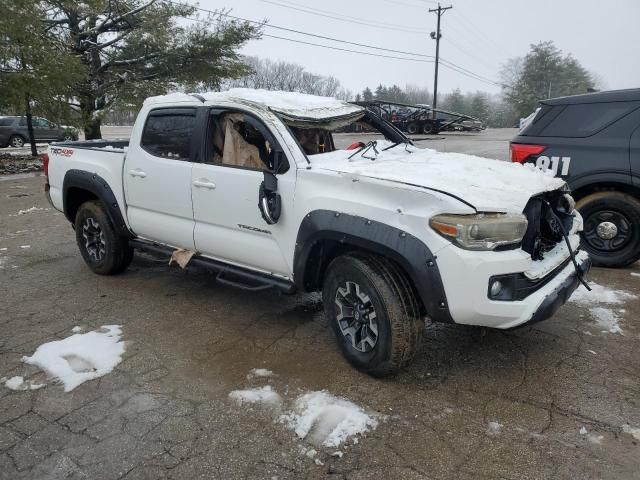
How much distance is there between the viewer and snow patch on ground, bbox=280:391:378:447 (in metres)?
2.67

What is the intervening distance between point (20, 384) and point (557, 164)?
209 inches

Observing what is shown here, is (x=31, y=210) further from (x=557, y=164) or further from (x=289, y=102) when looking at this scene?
(x=557, y=164)

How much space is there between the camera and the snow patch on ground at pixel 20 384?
3154 mm

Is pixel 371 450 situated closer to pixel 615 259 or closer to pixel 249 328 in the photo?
pixel 249 328

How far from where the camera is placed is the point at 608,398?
9.80 ft

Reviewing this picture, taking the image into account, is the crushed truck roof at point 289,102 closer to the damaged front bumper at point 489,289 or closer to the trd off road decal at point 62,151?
the trd off road decal at point 62,151

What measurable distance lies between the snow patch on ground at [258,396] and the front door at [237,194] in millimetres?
859

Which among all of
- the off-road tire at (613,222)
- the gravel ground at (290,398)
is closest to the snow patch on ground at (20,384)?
the gravel ground at (290,398)

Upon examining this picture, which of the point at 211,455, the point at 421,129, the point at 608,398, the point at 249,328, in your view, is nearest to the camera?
the point at 211,455

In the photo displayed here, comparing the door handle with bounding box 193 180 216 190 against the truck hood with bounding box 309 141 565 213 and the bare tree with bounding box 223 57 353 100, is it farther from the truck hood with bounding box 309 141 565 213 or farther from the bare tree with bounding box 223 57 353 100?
the bare tree with bounding box 223 57 353 100

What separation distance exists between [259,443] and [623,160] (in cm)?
464

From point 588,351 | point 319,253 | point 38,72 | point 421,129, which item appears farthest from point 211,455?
point 421,129

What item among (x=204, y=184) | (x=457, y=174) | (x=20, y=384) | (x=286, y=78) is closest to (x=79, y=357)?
(x=20, y=384)

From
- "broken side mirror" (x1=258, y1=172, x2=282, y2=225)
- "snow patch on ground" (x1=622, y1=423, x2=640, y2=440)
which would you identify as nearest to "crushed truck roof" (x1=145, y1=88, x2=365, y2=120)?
"broken side mirror" (x1=258, y1=172, x2=282, y2=225)
